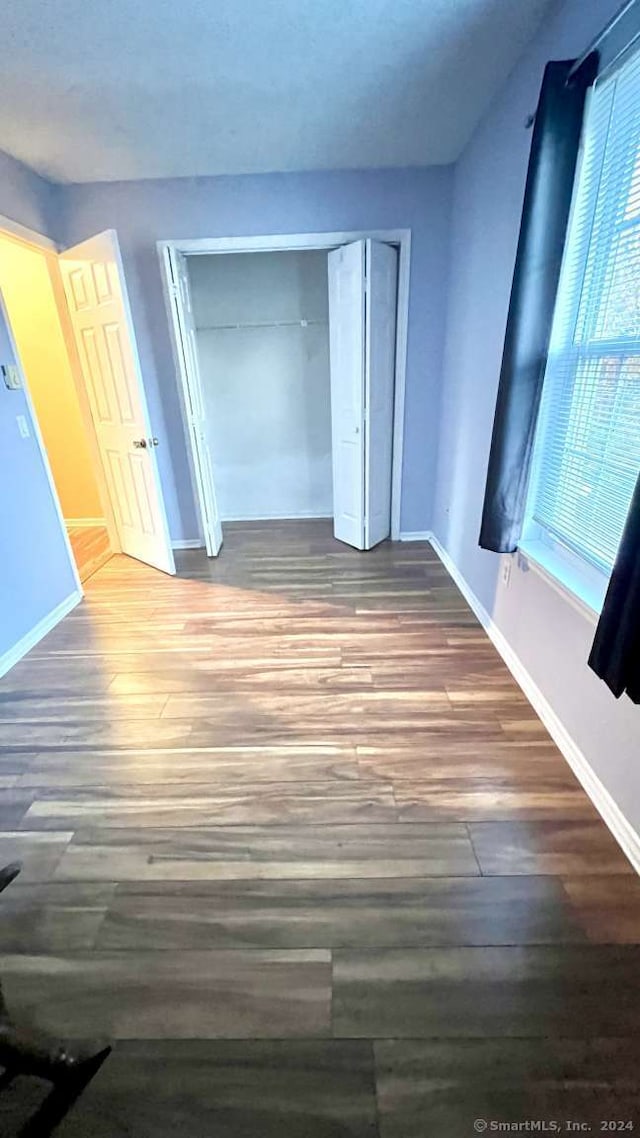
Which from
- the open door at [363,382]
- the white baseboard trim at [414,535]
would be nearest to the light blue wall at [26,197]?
the open door at [363,382]

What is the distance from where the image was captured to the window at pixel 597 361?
1395 millimetres

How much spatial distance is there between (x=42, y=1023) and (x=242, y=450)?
409cm

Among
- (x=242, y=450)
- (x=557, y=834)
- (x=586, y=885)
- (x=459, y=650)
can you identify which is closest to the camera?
(x=586, y=885)

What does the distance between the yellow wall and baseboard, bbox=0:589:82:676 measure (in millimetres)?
1490

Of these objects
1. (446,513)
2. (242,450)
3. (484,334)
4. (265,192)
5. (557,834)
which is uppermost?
(265,192)

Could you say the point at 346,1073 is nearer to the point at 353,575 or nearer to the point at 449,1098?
the point at 449,1098

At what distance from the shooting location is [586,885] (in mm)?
1288

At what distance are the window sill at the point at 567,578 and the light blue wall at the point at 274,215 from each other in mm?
1977

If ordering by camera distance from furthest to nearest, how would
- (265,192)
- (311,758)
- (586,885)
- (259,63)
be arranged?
1. (265,192)
2. (259,63)
3. (311,758)
4. (586,885)

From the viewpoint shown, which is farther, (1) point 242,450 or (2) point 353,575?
(1) point 242,450

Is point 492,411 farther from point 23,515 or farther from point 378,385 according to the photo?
point 23,515

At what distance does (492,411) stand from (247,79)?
1848mm

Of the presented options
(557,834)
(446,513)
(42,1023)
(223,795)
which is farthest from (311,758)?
(446,513)

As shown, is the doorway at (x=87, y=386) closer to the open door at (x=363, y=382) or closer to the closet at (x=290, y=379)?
the closet at (x=290, y=379)
